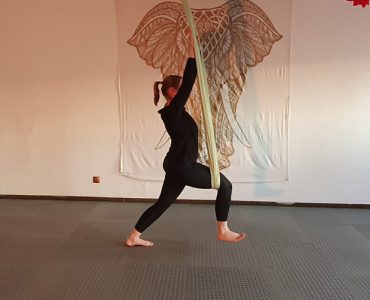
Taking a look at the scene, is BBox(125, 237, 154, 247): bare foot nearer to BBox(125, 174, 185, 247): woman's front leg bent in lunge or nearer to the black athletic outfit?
BBox(125, 174, 185, 247): woman's front leg bent in lunge

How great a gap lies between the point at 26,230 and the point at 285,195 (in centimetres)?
291

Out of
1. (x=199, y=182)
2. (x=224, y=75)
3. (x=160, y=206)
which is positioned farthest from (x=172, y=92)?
(x=224, y=75)

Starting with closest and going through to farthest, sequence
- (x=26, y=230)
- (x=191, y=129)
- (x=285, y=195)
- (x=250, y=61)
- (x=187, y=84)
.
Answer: (x=187, y=84) → (x=191, y=129) → (x=26, y=230) → (x=250, y=61) → (x=285, y=195)

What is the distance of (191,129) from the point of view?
7.52 ft

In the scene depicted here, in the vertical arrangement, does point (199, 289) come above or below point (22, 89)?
below

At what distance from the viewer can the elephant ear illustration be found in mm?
3609

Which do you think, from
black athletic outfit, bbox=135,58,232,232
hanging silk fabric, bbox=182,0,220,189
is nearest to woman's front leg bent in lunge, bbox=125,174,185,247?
black athletic outfit, bbox=135,58,232,232

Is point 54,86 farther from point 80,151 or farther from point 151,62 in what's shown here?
point 151,62

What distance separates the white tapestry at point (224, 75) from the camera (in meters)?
3.62

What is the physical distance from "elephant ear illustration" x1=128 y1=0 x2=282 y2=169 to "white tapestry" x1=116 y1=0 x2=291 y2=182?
0.01 m

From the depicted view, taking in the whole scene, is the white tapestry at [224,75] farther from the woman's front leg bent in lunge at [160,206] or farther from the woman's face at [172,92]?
the woman's face at [172,92]

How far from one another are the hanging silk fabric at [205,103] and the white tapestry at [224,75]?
152 centimetres

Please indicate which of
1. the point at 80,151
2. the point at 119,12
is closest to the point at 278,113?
the point at 119,12

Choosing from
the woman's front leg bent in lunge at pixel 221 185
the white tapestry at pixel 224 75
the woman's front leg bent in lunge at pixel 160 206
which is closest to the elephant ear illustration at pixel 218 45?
the white tapestry at pixel 224 75
